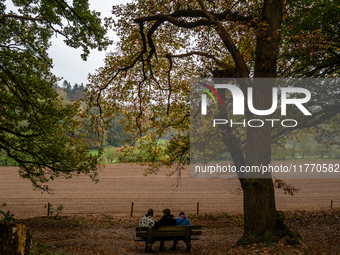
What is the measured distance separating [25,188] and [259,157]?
26.5 meters

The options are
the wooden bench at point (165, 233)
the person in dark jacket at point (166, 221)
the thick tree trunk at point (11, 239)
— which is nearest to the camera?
the thick tree trunk at point (11, 239)

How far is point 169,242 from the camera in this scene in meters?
10.6

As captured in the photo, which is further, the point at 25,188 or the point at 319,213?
the point at 25,188

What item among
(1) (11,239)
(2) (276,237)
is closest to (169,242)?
(2) (276,237)

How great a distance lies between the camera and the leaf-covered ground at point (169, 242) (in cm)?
809

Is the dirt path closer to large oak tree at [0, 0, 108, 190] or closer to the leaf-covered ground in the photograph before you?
the leaf-covered ground

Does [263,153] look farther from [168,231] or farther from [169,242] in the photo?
[169,242]

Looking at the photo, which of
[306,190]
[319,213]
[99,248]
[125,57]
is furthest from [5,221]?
[306,190]

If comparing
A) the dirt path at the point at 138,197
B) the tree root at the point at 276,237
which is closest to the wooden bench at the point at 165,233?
the tree root at the point at 276,237

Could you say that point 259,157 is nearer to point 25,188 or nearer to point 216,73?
point 216,73

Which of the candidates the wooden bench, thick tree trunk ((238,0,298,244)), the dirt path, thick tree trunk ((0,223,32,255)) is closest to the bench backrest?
the wooden bench

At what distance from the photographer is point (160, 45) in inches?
503

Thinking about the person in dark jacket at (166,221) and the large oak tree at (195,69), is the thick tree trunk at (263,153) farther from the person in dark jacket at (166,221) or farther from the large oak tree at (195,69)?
the person in dark jacket at (166,221)

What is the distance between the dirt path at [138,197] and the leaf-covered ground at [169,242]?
2527 millimetres
